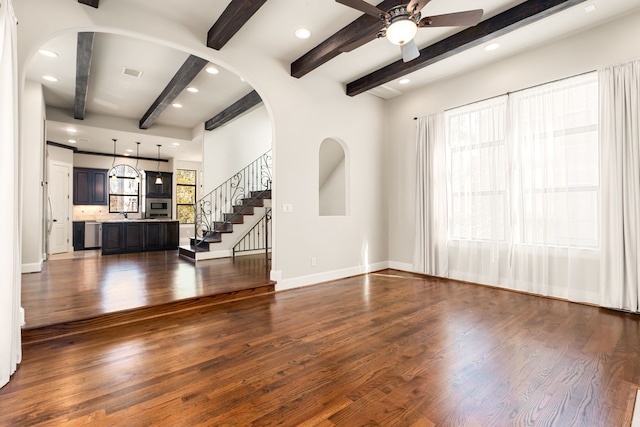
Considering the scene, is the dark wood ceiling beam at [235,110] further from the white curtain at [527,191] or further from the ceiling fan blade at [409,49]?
the white curtain at [527,191]

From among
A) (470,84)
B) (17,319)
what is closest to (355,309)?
(17,319)

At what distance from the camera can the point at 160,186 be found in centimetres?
1071

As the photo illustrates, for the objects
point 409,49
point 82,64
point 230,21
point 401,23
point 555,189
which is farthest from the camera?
point 82,64

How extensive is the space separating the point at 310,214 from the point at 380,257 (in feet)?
6.60

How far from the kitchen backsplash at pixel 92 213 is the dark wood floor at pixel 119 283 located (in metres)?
3.38

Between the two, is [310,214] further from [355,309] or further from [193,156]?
[193,156]

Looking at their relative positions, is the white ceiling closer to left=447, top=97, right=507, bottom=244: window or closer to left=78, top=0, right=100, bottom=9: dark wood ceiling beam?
left=78, top=0, right=100, bottom=9: dark wood ceiling beam

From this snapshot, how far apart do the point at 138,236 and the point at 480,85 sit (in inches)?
346

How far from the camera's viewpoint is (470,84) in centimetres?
490

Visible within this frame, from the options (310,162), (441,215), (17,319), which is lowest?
(17,319)

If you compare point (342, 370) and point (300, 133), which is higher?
point (300, 133)

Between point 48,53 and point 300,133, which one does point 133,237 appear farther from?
point 300,133

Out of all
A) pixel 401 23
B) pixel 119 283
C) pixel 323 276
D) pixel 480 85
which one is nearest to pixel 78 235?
pixel 119 283

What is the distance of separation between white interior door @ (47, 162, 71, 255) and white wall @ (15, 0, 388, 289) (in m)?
6.54
